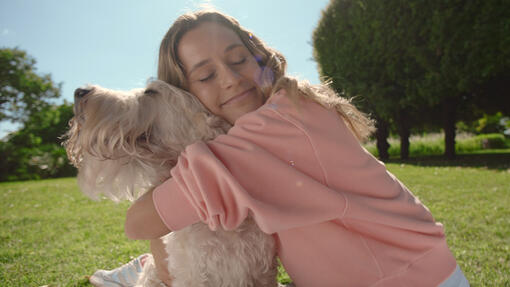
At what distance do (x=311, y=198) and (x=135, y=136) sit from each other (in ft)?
3.32

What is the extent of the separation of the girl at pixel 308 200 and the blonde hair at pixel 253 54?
0.12 m

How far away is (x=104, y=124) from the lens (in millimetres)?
1586

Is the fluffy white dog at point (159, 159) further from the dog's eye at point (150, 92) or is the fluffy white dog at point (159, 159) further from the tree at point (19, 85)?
the tree at point (19, 85)

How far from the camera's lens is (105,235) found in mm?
4566

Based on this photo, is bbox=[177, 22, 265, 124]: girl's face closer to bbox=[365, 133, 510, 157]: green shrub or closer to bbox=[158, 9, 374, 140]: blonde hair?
bbox=[158, 9, 374, 140]: blonde hair

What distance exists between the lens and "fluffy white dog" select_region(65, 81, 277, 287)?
1.55m

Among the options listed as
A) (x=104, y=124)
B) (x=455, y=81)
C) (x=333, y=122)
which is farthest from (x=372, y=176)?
(x=455, y=81)

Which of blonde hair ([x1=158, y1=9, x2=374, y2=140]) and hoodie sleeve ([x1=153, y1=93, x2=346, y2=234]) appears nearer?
hoodie sleeve ([x1=153, y1=93, x2=346, y2=234])

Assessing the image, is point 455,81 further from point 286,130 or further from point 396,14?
point 286,130

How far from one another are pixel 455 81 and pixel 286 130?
1367 cm

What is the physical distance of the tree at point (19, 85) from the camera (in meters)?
26.9

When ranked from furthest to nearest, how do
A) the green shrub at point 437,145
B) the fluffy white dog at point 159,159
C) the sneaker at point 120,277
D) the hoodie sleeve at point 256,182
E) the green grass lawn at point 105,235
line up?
1. the green shrub at point 437,145
2. the green grass lawn at point 105,235
3. the sneaker at point 120,277
4. the fluffy white dog at point 159,159
5. the hoodie sleeve at point 256,182

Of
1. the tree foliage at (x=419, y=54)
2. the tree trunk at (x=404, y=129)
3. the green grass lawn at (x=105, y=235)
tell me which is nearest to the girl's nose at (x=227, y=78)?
the green grass lawn at (x=105, y=235)

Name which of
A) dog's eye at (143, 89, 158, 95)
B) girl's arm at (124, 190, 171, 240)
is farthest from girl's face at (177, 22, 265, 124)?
girl's arm at (124, 190, 171, 240)
